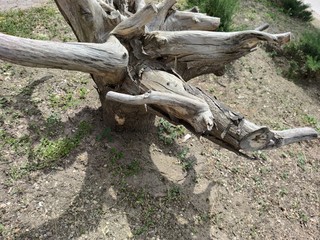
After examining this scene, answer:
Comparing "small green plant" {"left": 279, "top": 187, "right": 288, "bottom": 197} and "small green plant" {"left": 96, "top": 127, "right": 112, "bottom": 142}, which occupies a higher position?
"small green plant" {"left": 279, "top": 187, "right": 288, "bottom": 197}

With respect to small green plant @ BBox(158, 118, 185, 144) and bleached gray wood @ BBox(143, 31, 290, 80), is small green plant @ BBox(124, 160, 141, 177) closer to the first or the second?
small green plant @ BBox(158, 118, 185, 144)

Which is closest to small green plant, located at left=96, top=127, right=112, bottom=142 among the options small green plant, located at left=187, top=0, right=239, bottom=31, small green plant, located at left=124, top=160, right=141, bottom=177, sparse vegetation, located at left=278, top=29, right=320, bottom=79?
small green plant, located at left=124, top=160, right=141, bottom=177

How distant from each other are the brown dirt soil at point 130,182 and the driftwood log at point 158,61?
0.51m

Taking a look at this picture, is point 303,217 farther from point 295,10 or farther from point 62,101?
point 295,10

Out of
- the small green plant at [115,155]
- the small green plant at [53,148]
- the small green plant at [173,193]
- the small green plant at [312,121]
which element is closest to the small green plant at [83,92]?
the small green plant at [53,148]

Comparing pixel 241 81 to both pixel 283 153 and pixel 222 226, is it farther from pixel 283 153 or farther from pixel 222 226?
pixel 222 226

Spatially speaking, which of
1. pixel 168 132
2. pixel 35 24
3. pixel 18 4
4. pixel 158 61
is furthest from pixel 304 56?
pixel 18 4

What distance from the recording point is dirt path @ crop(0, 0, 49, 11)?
4866 mm

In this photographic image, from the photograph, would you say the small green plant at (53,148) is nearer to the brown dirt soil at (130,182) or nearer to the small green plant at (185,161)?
the brown dirt soil at (130,182)

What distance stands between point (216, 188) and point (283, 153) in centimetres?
120

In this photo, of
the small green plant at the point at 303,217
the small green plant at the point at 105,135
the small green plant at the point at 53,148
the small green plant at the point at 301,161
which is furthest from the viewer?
the small green plant at the point at 301,161

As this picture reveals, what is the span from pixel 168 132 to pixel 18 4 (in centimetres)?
307

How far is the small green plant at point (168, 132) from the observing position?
12.0ft

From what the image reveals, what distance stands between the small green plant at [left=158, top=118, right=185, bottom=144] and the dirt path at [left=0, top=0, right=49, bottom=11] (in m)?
2.80
